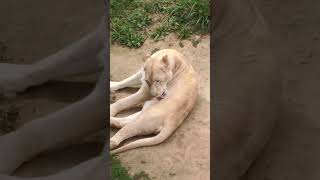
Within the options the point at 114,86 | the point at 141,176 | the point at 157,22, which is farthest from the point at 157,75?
the point at 157,22

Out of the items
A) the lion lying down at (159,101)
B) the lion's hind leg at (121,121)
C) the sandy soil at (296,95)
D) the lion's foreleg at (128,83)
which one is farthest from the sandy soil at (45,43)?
the lion's foreleg at (128,83)

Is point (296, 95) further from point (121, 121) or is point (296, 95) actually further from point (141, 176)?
point (121, 121)

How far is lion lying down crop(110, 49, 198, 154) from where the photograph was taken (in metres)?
3.16

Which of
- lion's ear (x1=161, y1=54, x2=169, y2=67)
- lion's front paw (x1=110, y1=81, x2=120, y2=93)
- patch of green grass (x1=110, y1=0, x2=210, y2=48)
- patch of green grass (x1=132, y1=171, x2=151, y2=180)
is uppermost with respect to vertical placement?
patch of green grass (x1=110, y1=0, x2=210, y2=48)

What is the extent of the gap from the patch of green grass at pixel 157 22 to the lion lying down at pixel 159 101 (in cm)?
65

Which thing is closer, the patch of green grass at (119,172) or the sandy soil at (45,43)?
the sandy soil at (45,43)

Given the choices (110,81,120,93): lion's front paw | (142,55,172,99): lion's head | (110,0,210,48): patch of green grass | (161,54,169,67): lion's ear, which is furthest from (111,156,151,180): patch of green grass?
(110,0,210,48): patch of green grass

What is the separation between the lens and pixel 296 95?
3.90 feet

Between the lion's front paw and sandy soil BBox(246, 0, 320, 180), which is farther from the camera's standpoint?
the lion's front paw

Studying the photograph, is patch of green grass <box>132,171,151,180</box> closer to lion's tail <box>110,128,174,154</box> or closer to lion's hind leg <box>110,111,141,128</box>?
lion's tail <box>110,128,174,154</box>

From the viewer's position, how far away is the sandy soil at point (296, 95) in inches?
43.4

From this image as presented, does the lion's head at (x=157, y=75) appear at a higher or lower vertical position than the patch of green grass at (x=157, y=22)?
lower

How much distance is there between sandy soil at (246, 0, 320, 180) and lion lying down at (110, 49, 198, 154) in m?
Answer: 1.88

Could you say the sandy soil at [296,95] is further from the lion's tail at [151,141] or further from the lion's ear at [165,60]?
the lion's ear at [165,60]
